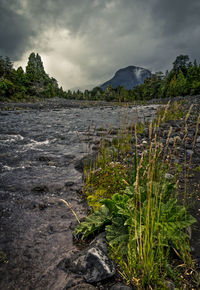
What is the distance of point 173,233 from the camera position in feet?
6.00

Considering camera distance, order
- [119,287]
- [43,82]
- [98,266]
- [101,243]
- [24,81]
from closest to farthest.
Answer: [119,287], [98,266], [101,243], [24,81], [43,82]

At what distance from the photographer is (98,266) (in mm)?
1740

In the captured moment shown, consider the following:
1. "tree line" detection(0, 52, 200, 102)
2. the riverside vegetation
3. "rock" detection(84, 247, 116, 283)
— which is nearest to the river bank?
"rock" detection(84, 247, 116, 283)

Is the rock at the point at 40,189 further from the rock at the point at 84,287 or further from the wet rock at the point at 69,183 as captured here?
the rock at the point at 84,287

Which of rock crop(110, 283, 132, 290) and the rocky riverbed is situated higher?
rock crop(110, 283, 132, 290)

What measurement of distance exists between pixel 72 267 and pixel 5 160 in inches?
166

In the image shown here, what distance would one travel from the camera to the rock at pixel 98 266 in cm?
169

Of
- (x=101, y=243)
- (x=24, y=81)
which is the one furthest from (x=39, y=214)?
(x=24, y=81)

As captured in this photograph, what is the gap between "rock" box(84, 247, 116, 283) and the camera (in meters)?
1.69

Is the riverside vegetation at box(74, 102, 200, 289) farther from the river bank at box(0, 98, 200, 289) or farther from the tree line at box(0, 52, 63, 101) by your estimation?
the tree line at box(0, 52, 63, 101)

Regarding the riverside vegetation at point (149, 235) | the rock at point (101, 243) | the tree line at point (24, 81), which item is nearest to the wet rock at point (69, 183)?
the riverside vegetation at point (149, 235)

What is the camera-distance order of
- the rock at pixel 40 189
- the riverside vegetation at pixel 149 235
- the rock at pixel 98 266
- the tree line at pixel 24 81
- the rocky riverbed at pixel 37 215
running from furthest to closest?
the tree line at pixel 24 81, the rock at pixel 40 189, the rocky riverbed at pixel 37 215, the rock at pixel 98 266, the riverside vegetation at pixel 149 235

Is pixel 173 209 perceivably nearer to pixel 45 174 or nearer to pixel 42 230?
pixel 42 230

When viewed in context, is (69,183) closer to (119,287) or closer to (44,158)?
(44,158)
